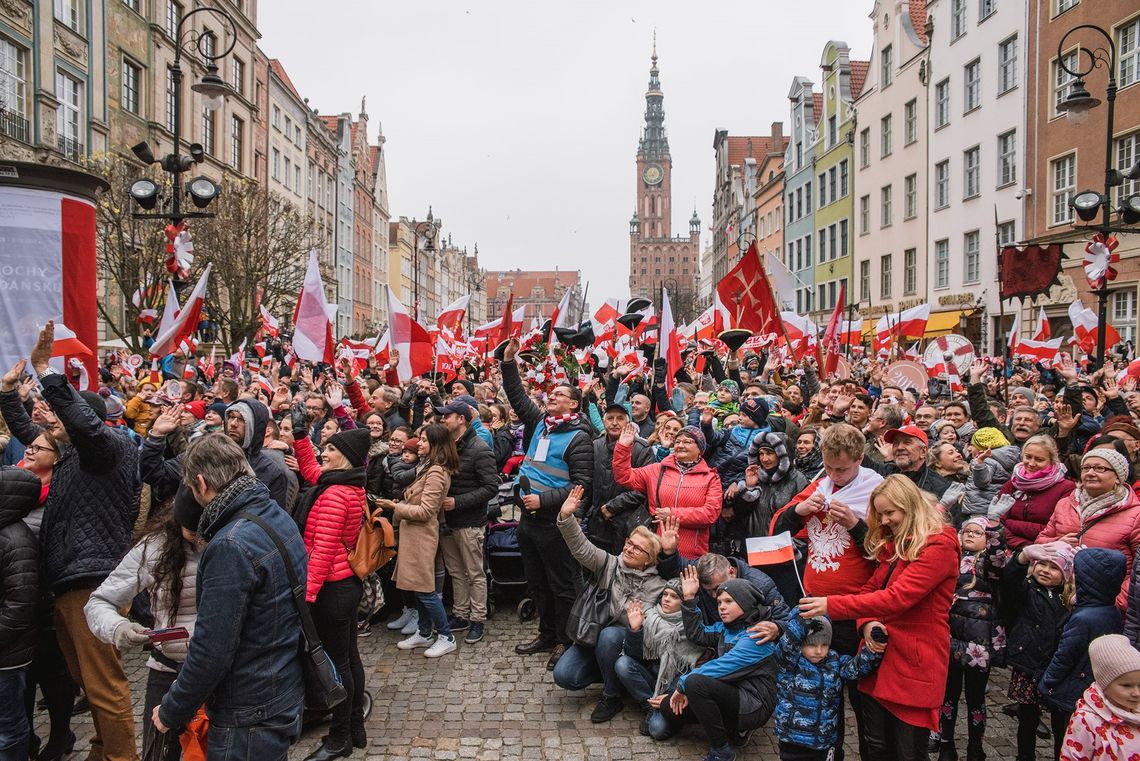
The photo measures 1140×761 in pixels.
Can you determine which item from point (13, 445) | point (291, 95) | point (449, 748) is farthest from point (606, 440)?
point (291, 95)

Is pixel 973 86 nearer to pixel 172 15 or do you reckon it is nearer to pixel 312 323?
pixel 312 323

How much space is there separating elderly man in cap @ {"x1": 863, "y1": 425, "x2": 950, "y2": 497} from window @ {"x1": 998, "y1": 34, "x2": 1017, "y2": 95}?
26180 millimetres

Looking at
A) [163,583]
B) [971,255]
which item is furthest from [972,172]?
[163,583]

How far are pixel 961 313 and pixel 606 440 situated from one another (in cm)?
2548

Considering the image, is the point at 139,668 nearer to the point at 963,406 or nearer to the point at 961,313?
the point at 963,406

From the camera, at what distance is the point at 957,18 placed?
2977 cm

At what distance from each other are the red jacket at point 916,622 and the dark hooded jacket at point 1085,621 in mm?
657

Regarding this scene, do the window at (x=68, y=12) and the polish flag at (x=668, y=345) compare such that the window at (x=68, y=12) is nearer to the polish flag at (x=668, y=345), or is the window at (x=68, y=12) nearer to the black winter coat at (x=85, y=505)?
the polish flag at (x=668, y=345)

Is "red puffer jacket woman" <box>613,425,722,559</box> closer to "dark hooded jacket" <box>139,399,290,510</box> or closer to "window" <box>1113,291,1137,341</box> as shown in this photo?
"dark hooded jacket" <box>139,399,290,510</box>

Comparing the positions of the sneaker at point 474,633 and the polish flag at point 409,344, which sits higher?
the polish flag at point 409,344

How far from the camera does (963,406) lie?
23.7ft

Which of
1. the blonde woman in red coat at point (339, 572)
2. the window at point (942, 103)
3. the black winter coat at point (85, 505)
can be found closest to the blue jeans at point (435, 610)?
the blonde woman in red coat at point (339, 572)

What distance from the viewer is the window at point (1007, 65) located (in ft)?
85.8

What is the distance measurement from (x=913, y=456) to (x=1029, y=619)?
122 centimetres
